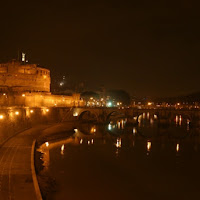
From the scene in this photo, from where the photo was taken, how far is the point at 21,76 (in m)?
59.9

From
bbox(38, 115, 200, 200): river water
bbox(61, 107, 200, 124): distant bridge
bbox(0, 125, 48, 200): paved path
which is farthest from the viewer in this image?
bbox(61, 107, 200, 124): distant bridge

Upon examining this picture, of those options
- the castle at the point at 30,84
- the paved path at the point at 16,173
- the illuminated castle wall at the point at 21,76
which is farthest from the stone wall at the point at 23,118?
the illuminated castle wall at the point at 21,76

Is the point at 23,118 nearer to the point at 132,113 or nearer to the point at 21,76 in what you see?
the point at 132,113

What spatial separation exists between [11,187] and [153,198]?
29.9ft

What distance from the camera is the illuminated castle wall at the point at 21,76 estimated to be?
58.8 meters

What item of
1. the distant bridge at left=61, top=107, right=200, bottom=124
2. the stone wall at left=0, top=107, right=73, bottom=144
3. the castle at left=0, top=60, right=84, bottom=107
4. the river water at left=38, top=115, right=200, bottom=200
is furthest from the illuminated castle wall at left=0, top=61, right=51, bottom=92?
the river water at left=38, top=115, right=200, bottom=200

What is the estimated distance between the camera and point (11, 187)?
12195 millimetres

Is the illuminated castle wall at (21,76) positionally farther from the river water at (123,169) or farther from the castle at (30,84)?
the river water at (123,169)

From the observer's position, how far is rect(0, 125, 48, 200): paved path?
11.5m

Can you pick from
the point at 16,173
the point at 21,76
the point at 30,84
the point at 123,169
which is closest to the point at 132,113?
the point at 30,84

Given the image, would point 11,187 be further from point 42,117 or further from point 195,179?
point 42,117

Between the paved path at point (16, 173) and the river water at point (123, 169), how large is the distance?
2.38 meters

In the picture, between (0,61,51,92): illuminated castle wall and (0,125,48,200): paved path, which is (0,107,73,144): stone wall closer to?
(0,125,48,200): paved path

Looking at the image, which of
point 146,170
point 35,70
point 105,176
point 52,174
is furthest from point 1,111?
point 35,70
